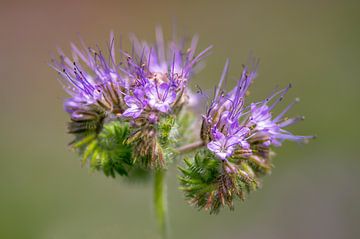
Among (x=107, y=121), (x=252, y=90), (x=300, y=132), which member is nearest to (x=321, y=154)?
(x=300, y=132)

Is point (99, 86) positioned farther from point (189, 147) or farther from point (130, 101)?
point (189, 147)

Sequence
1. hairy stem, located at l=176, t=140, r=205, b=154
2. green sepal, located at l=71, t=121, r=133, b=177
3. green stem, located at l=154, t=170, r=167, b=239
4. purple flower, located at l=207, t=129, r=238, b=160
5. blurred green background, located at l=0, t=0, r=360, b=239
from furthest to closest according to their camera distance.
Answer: blurred green background, located at l=0, t=0, r=360, b=239
green stem, located at l=154, t=170, r=167, b=239
hairy stem, located at l=176, t=140, r=205, b=154
green sepal, located at l=71, t=121, r=133, b=177
purple flower, located at l=207, t=129, r=238, b=160

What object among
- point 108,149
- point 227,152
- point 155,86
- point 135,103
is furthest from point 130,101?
point 227,152

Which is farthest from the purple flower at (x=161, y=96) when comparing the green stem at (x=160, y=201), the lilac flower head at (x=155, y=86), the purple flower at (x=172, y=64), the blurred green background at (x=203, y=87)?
the blurred green background at (x=203, y=87)

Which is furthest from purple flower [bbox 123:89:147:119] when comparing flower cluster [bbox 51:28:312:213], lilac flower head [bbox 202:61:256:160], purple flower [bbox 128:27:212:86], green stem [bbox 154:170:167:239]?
green stem [bbox 154:170:167:239]

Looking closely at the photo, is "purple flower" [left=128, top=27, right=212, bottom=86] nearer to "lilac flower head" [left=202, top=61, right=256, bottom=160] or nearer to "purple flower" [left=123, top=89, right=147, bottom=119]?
"purple flower" [left=123, top=89, right=147, bottom=119]

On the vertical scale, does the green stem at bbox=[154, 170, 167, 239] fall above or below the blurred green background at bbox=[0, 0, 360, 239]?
below
